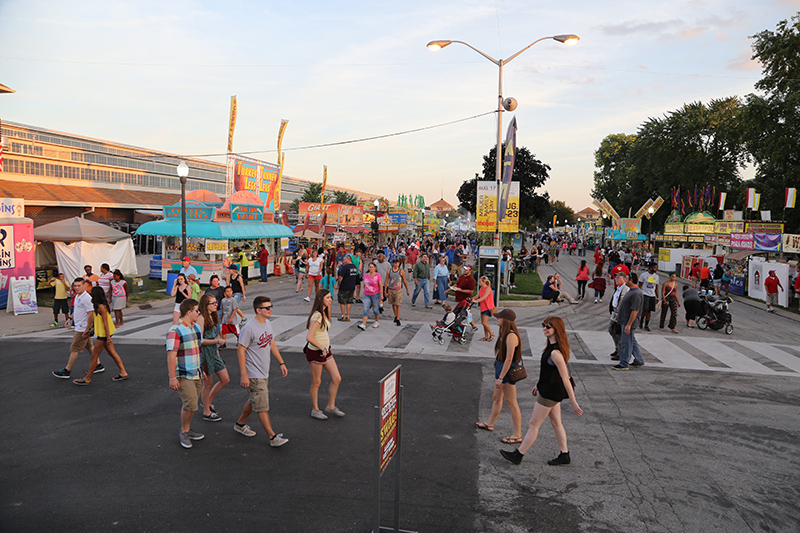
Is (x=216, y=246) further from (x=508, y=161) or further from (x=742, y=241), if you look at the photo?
(x=742, y=241)

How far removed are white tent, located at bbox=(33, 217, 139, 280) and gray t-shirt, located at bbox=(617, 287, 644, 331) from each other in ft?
61.4

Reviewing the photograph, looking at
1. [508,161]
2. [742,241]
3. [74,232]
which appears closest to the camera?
[508,161]

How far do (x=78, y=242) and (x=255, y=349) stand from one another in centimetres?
1722

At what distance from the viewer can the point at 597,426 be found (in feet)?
22.3

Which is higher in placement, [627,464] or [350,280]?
[350,280]

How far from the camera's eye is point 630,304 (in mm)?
9328

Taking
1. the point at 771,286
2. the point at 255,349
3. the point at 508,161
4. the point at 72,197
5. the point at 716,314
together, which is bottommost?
the point at 716,314

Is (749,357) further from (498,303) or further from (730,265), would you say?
(730,265)

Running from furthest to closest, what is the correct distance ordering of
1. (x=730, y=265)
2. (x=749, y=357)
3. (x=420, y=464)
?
1. (x=730, y=265)
2. (x=749, y=357)
3. (x=420, y=464)

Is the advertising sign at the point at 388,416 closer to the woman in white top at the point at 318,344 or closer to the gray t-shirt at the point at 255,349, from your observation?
the gray t-shirt at the point at 255,349

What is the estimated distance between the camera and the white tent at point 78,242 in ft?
61.6

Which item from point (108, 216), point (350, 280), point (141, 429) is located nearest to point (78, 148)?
point (108, 216)

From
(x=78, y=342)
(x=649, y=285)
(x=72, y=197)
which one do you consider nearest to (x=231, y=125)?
(x=72, y=197)

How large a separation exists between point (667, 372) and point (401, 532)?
7.29 metres
